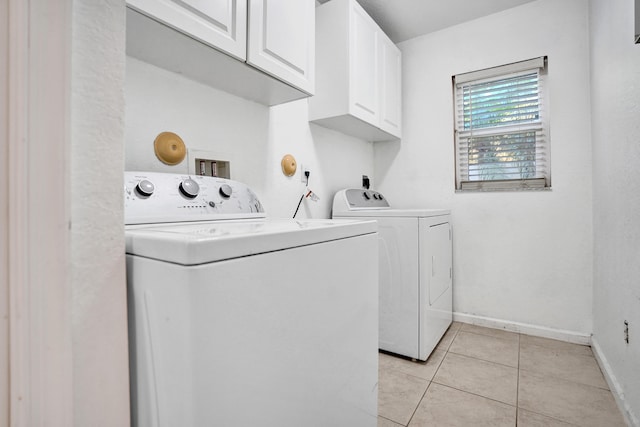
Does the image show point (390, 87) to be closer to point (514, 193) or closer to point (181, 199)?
point (514, 193)

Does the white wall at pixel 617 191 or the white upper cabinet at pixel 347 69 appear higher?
the white upper cabinet at pixel 347 69

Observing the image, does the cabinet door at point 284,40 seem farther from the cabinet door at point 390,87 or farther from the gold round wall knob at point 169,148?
the cabinet door at point 390,87

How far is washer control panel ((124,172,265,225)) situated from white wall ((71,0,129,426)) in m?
0.45

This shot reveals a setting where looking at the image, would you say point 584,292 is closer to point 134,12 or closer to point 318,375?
point 318,375

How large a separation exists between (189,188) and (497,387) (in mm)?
1775

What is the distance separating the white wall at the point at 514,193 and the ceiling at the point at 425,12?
0.23 ft

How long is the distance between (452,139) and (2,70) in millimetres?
2626

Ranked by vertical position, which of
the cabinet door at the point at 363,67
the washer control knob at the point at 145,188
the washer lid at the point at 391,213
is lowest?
the washer lid at the point at 391,213

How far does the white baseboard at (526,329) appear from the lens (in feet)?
6.88

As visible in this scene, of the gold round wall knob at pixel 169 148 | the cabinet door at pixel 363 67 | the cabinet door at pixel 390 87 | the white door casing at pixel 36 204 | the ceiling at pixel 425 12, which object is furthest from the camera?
the cabinet door at pixel 390 87

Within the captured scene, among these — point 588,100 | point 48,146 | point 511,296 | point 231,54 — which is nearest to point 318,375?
point 48,146

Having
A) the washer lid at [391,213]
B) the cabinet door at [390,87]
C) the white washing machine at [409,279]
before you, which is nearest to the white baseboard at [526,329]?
the white washing machine at [409,279]

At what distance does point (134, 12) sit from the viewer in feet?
2.95

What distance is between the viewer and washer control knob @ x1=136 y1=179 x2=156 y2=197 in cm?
102
